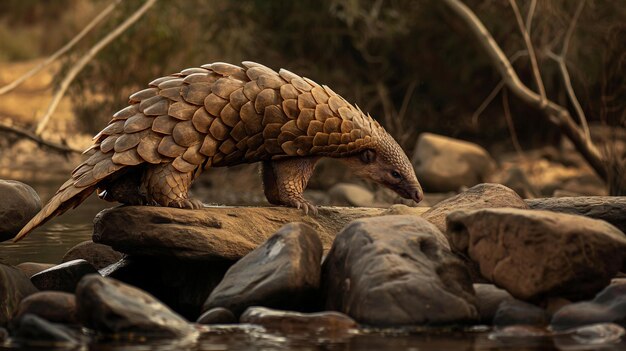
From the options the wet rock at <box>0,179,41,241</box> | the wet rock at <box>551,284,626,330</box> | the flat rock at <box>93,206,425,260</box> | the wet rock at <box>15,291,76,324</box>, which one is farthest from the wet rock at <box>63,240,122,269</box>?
the wet rock at <box>551,284,626,330</box>

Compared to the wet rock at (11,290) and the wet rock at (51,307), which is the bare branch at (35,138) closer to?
the wet rock at (11,290)

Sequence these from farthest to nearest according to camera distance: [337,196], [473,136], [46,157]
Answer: [46,157], [473,136], [337,196]

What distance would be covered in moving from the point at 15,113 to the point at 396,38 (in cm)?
1092

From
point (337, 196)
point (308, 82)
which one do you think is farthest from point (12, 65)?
point (308, 82)

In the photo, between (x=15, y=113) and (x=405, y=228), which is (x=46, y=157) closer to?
(x=15, y=113)

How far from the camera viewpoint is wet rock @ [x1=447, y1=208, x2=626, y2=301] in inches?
241

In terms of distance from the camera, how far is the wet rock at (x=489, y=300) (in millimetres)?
6259

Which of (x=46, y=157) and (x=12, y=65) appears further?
(x=12, y=65)

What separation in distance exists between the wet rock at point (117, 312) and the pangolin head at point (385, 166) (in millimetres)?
2352

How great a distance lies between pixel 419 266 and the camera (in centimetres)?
622

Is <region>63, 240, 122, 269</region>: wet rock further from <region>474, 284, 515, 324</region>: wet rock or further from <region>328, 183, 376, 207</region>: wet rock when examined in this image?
<region>328, 183, 376, 207</region>: wet rock

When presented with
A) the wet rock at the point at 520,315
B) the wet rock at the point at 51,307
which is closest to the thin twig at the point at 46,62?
the wet rock at the point at 51,307

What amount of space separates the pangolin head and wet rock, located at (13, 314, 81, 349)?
8.72 feet

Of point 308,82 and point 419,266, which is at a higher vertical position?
point 308,82
